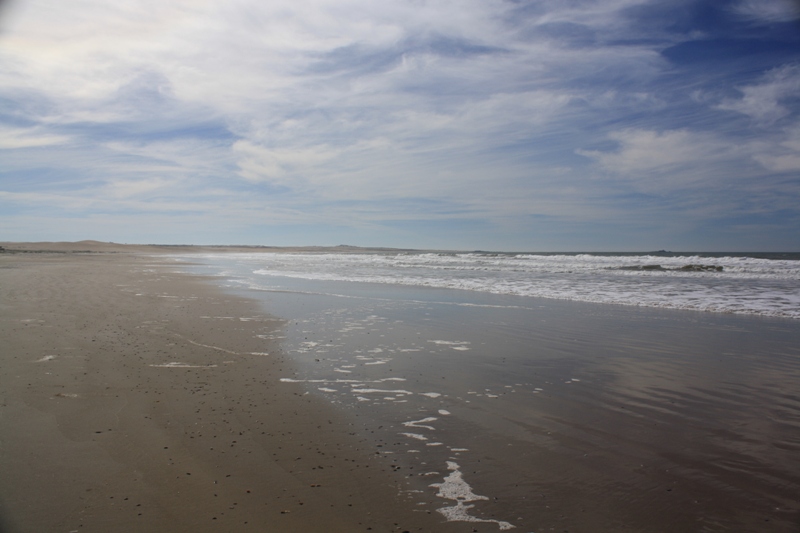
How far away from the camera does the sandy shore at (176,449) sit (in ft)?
8.48

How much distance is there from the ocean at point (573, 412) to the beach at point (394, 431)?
0.02 meters

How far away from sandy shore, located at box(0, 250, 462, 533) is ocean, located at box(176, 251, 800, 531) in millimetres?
304

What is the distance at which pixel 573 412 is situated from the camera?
4.34m

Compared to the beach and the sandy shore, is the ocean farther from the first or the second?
the sandy shore

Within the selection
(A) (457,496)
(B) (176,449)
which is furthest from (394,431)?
(B) (176,449)

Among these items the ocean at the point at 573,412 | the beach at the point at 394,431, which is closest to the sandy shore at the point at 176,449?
the beach at the point at 394,431

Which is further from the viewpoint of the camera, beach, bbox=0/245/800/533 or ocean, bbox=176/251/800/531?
ocean, bbox=176/251/800/531

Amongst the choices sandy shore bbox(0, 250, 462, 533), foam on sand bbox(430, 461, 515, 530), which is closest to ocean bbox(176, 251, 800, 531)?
foam on sand bbox(430, 461, 515, 530)

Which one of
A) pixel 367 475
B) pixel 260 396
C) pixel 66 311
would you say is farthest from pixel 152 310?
pixel 367 475

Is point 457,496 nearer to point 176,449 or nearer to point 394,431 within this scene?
point 394,431

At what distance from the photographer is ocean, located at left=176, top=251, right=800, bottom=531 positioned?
2.77m

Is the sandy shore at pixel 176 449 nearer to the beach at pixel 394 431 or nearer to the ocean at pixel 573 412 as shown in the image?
the beach at pixel 394 431

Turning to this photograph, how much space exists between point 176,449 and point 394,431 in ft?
5.26

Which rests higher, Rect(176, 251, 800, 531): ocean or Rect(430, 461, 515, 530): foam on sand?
Rect(176, 251, 800, 531): ocean
